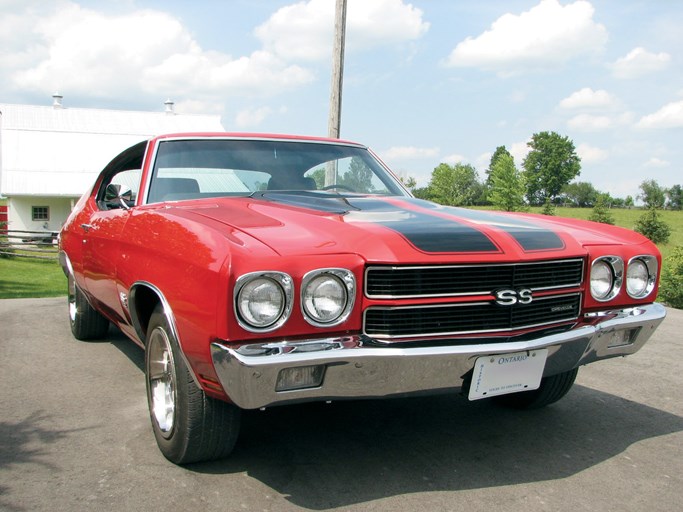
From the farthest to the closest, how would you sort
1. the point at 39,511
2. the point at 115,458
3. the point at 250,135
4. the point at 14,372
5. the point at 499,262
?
the point at 14,372 → the point at 250,135 → the point at 115,458 → the point at 499,262 → the point at 39,511

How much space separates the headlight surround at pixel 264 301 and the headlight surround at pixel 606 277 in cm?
158

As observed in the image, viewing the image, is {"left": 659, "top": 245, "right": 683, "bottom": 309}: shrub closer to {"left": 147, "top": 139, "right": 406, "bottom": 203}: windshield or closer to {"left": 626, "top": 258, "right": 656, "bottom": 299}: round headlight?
{"left": 147, "top": 139, "right": 406, "bottom": 203}: windshield

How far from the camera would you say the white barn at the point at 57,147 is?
102 ft

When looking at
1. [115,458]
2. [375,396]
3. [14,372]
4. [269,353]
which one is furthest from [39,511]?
[14,372]

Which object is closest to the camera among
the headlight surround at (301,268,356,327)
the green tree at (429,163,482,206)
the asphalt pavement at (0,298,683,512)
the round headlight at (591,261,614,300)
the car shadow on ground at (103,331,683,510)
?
the headlight surround at (301,268,356,327)

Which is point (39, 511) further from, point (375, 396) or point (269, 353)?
point (375, 396)

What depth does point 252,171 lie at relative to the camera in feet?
12.9

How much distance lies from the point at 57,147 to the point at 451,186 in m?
54.1

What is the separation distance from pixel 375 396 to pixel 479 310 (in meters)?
0.57

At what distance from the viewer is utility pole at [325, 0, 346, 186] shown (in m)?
10.2

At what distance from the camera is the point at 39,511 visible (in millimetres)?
2543

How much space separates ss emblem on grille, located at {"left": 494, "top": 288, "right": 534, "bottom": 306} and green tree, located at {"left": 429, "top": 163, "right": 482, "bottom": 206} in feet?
220

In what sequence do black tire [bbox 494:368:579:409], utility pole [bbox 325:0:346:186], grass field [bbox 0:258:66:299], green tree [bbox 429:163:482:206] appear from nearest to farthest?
black tire [bbox 494:368:579:409]
utility pole [bbox 325:0:346:186]
grass field [bbox 0:258:66:299]
green tree [bbox 429:163:482:206]

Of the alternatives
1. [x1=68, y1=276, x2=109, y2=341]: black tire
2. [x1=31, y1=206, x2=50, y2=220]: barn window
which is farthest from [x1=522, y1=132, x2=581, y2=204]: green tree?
[x1=68, y1=276, x2=109, y2=341]: black tire
